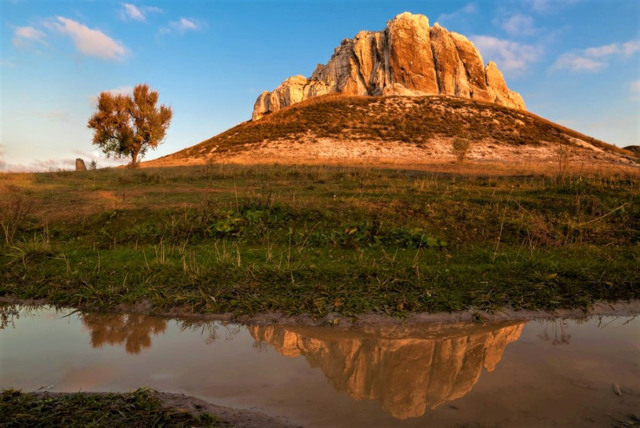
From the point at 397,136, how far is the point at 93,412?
5609 cm

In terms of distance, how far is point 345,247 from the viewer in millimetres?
10297

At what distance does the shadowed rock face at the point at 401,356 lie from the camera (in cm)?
418

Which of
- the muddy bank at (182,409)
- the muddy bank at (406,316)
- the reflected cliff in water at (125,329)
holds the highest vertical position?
the muddy bank at (182,409)

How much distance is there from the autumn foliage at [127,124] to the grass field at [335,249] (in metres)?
28.8

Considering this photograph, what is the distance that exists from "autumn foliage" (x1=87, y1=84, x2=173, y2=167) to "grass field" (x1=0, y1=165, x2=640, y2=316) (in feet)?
94.5

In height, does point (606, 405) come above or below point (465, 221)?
below

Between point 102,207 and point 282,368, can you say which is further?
point 102,207

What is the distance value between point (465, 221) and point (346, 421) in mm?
9253

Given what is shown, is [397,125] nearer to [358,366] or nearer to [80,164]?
[80,164]

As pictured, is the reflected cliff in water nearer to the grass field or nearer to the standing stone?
the grass field

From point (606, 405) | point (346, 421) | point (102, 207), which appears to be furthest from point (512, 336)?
point (102, 207)

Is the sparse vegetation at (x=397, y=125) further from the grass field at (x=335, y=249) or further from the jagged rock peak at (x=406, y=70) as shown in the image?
the grass field at (x=335, y=249)

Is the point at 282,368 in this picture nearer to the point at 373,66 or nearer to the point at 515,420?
the point at 515,420

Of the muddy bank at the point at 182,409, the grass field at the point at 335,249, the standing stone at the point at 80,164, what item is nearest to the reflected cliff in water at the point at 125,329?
the grass field at the point at 335,249
